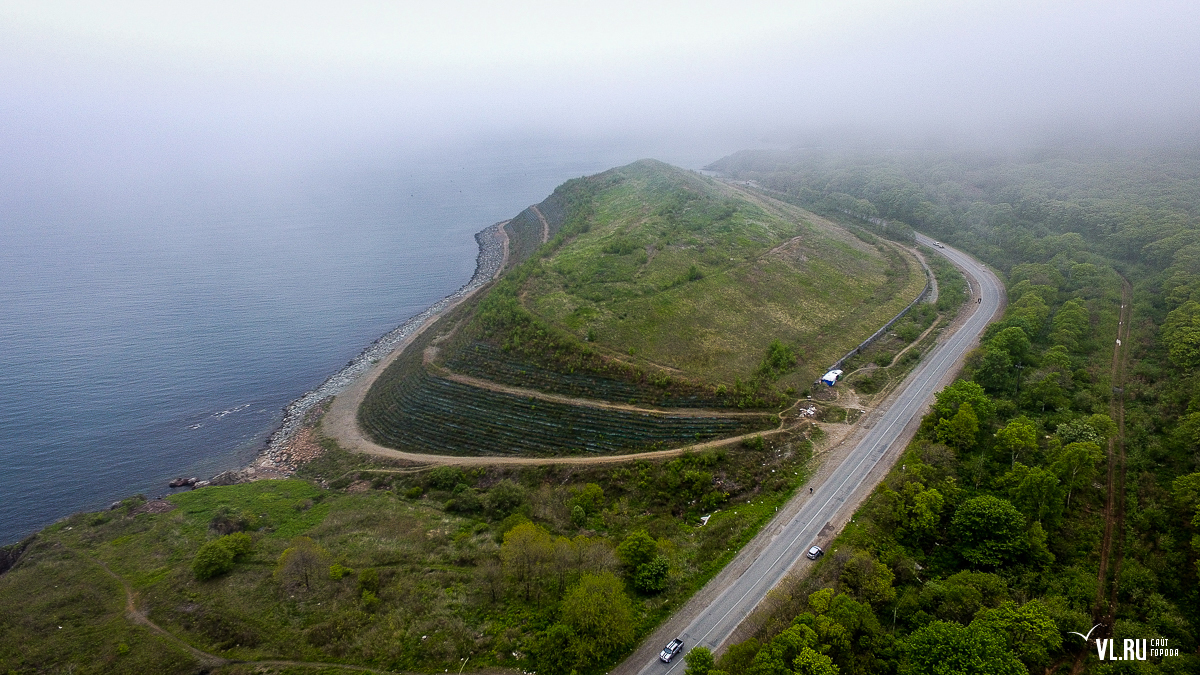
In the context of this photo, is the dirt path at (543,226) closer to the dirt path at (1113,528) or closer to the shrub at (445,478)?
the shrub at (445,478)

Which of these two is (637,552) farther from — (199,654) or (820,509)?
(199,654)

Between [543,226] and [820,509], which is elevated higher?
[543,226]

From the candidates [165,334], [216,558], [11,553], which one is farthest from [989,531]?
[165,334]

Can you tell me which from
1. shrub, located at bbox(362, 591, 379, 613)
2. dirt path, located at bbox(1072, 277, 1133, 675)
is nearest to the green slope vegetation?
shrub, located at bbox(362, 591, 379, 613)

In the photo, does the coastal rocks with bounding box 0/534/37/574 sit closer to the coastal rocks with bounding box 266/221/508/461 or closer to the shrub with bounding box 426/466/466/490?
the coastal rocks with bounding box 266/221/508/461

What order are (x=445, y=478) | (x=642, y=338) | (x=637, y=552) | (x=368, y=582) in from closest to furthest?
(x=368, y=582) → (x=637, y=552) → (x=445, y=478) → (x=642, y=338)

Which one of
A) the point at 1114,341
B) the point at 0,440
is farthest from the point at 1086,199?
the point at 0,440

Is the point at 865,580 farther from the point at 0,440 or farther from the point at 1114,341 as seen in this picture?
the point at 0,440

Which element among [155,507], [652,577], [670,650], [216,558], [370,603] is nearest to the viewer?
[670,650]
